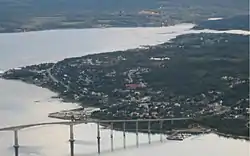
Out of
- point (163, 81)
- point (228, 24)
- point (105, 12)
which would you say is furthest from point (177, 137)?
point (105, 12)

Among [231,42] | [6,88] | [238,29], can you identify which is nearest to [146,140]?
[6,88]

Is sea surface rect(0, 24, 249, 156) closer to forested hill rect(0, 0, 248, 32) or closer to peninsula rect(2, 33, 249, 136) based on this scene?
peninsula rect(2, 33, 249, 136)

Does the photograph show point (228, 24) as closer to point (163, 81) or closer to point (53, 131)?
point (163, 81)

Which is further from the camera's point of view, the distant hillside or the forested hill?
the forested hill

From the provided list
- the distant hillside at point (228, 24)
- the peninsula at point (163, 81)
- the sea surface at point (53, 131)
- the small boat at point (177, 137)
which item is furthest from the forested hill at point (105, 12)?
the small boat at point (177, 137)

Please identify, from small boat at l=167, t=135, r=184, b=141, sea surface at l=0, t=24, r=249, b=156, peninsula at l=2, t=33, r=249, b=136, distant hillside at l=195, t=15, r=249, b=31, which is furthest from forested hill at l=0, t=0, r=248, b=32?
small boat at l=167, t=135, r=184, b=141

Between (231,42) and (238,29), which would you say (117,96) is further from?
(238,29)

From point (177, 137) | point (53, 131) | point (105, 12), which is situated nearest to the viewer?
point (177, 137)
